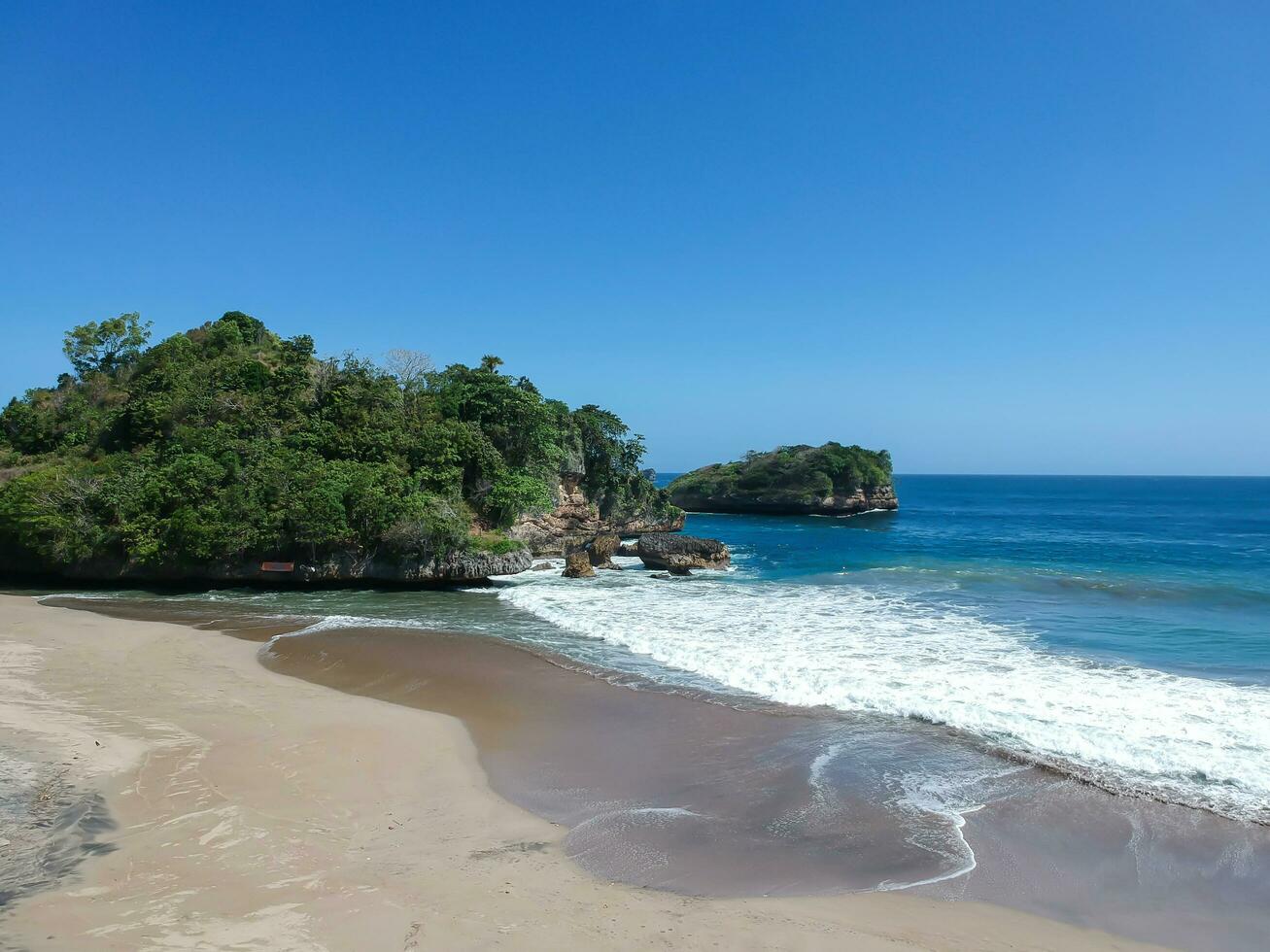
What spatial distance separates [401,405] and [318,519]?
323 inches

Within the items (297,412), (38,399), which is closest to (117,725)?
(297,412)

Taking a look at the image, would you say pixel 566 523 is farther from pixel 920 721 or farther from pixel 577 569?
pixel 920 721

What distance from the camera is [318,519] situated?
22.6 m

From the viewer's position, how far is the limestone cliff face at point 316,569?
22812mm

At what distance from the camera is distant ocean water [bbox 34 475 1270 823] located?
984 centimetres

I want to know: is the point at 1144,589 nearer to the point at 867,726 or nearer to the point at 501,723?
the point at 867,726

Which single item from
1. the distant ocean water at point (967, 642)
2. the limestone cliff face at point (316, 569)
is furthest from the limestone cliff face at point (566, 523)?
the limestone cliff face at point (316, 569)

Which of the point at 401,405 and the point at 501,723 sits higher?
the point at 401,405

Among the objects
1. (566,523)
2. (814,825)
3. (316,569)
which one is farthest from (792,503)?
(814,825)

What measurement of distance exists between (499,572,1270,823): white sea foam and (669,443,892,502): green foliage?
45.1 m

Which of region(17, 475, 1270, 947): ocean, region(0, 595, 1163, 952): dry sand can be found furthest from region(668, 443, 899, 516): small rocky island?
region(0, 595, 1163, 952): dry sand

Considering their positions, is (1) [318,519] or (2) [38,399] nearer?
(1) [318,519]

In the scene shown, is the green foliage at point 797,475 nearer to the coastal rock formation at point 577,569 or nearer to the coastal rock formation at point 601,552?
A: the coastal rock formation at point 601,552

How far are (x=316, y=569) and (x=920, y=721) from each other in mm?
19575
